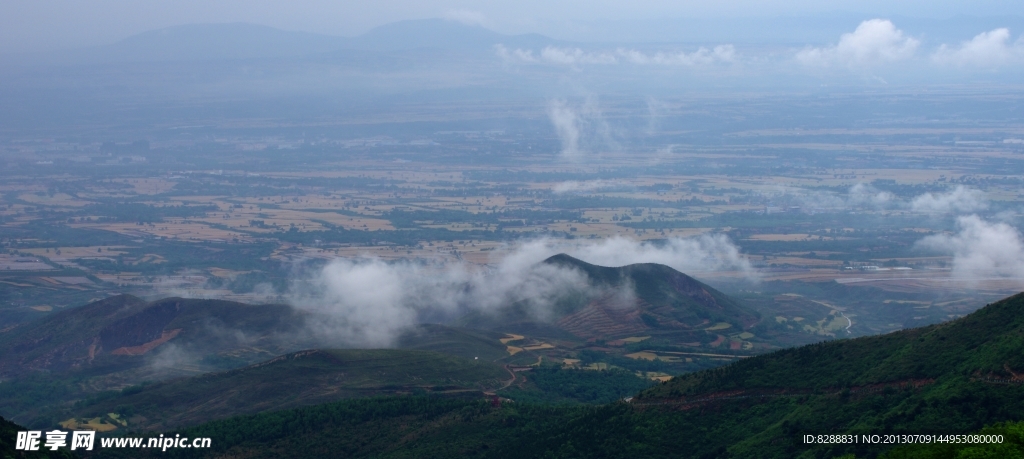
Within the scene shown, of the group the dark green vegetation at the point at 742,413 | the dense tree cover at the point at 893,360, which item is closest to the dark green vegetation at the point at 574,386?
the dark green vegetation at the point at 742,413

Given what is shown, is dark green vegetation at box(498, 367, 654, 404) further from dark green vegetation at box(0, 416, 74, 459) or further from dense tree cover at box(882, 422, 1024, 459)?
dense tree cover at box(882, 422, 1024, 459)

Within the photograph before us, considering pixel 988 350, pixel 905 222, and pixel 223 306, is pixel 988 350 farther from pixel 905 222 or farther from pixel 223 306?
pixel 905 222

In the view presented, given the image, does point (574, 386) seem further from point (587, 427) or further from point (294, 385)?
point (587, 427)

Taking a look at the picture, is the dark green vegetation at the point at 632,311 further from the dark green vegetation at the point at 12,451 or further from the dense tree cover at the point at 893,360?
the dark green vegetation at the point at 12,451

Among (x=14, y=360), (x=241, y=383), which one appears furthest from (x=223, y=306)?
(x=241, y=383)

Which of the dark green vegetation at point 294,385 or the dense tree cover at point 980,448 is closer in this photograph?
the dense tree cover at point 980,448
